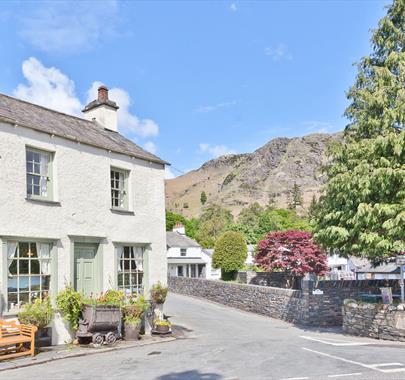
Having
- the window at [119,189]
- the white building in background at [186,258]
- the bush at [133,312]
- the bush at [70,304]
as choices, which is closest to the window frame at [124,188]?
the window at [119,189]

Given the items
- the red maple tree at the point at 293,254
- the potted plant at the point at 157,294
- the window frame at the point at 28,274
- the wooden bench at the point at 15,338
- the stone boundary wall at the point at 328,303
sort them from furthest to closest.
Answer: the red maple tree at the point at 293,254 < the stone boundary wall at the point at 328,303 < the potted plant at the point at 157,294 < the window frame at the point at 28,274 < the wooden bench at the point at 15,338

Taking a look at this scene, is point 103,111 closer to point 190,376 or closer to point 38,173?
point 38,173

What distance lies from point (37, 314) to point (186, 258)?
134ft

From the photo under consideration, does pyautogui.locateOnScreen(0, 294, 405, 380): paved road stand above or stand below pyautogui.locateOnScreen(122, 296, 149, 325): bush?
below

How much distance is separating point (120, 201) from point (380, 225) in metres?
8.78

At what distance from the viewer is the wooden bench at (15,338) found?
11570 millimetres

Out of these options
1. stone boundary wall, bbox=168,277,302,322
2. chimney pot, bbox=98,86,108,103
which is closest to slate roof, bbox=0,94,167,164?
chimney pot, bbox=98,86,108,103

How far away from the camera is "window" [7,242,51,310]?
13.1 m

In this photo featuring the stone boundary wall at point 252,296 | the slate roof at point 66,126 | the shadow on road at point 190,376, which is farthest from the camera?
the stone boundary wall at point 252,296

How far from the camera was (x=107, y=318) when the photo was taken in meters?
14.0

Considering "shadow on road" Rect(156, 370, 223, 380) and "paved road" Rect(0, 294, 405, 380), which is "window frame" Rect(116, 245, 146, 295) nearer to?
"paved road" Rect(0, 294, 405, 380)

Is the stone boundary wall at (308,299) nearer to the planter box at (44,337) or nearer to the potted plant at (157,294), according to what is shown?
the potted plant at (157,294)

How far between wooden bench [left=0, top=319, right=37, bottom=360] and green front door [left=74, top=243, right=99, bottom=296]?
2809mm

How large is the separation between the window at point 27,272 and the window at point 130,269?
2885 mm
